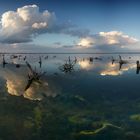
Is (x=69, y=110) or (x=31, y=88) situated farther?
(x=31, y=88)

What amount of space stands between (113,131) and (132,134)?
2.52m

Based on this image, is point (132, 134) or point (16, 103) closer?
point (132, 134)

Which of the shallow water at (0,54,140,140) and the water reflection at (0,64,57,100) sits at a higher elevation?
the water reflection at (0,64,57,100)

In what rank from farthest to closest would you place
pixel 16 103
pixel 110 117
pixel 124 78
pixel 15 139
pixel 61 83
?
pixel 124 78 < pixel 61 83 < pixel 16 103 < pixel 110 117 < pixel 15 139

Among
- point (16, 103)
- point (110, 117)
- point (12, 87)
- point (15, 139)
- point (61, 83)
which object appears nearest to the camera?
point (15, 139)

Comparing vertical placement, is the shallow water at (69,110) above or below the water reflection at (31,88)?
below

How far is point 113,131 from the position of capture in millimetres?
40406

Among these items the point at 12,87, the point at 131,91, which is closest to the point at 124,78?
the point at 131,91

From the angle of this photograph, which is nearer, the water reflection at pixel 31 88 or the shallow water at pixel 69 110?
the shallow water at pixel 69 110

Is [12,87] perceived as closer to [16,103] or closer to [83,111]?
[16,103]

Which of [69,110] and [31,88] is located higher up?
[31,88]

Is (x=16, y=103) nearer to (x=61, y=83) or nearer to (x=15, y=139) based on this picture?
(x=15, y=139)

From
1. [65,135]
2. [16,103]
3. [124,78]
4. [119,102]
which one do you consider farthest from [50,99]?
[124,78]

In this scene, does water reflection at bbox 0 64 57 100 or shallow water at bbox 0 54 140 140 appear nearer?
shallow water at bbox 0 54 140 140
